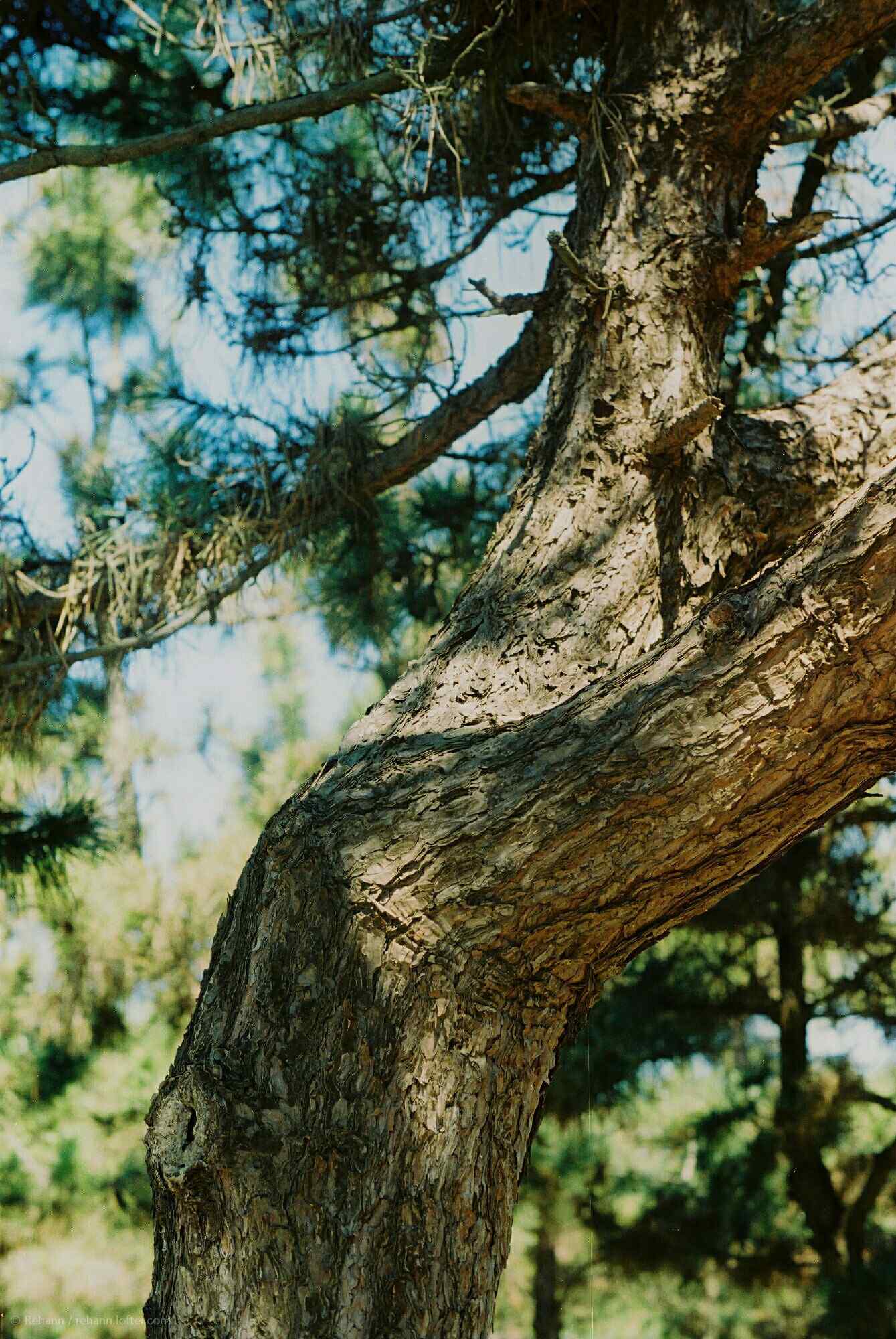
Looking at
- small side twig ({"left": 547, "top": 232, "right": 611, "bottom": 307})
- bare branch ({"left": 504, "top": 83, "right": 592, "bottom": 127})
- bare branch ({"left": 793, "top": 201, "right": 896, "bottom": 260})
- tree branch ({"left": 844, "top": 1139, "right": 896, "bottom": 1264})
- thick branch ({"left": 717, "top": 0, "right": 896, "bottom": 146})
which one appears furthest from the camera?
tree branch ({"left": 844, "top": 1139, "right": 896, "bottom": 1264})

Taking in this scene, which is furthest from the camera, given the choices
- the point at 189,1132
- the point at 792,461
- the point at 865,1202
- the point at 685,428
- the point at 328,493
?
the point at 865,1202

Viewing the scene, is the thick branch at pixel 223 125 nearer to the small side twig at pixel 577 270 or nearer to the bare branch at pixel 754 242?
the small side twig at pixel 577 270

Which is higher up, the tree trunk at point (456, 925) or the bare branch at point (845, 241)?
the bare branch at point (845, 241)

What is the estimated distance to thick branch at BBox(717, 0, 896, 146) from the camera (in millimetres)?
1979

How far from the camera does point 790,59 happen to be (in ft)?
6.66

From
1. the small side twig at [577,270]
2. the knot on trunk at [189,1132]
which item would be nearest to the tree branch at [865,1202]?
the small side twig at [577,270]

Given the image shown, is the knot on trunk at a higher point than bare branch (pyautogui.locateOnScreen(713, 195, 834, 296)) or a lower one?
lower

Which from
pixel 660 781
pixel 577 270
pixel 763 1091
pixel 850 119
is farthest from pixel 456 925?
pixel 763 1091

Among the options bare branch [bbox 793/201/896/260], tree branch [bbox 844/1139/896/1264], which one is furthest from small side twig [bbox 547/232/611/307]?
tree branch [bbox 844/1139/896/1264]

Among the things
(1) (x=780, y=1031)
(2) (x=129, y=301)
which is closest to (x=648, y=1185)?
(1) (x=780, y=1031)

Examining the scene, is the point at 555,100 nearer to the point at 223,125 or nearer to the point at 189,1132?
the point at 223,125

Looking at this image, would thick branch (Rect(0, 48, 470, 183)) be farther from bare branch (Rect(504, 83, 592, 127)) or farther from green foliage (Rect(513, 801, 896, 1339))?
green foliage (Rect(513, 801, 896, 1339))

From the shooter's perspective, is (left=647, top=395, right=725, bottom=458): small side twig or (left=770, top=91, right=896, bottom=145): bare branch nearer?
(left=647, top=395, right=725, bottom=458): small side twig

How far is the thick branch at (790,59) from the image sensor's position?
77.9 inches
